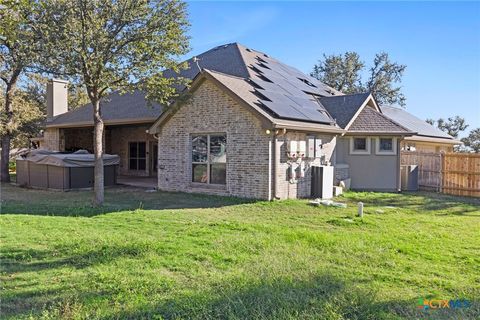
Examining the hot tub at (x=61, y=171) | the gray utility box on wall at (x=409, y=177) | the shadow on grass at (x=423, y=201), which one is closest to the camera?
the shadow on grass at (x=423, y=201)

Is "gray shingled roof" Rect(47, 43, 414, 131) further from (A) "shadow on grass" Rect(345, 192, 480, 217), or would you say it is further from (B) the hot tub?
(A) "shadow on grass" Rect(345, 192, 480, 217)

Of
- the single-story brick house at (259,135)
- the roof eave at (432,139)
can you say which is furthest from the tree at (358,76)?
the single-story brick house at (259,135)

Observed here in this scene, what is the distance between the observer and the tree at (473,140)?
4747 cm

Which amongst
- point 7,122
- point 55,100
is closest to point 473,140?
point 55,100

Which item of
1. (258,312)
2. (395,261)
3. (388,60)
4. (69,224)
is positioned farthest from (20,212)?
(388,60)

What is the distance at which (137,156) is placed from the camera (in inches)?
852

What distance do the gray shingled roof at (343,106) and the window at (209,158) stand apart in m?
5.69

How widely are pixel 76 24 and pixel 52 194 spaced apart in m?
6.83

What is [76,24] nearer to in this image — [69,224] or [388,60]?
[69,224]

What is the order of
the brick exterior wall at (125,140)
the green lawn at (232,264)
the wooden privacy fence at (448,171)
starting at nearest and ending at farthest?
1. the green lawn at (232,264)
2. the wooden privacy fence at (448,171)
3. the brick exterior wall at (125,140)

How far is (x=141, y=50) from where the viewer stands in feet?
32.7

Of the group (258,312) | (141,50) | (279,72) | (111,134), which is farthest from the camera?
(111,134)

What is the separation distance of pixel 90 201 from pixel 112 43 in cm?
496

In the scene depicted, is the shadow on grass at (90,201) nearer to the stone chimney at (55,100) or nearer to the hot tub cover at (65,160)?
the hot tub cover at (65,160)
